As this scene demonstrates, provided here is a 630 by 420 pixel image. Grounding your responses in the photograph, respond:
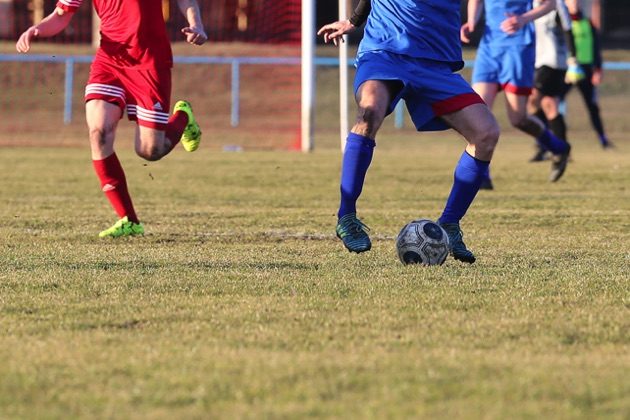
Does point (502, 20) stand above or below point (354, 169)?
below

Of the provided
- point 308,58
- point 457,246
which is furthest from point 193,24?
point 308,58

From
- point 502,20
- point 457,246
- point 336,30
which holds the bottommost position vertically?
point 502,20

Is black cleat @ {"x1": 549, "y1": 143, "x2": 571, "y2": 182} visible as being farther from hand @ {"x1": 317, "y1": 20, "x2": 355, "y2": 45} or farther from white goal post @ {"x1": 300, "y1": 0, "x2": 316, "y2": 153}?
white goal post @ {"x1": 300, "y1": 0, "x2": 316, "y2": 153}

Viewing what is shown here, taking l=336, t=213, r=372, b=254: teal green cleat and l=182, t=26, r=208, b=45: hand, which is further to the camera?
l=182, t=26, r=208, b=45: hand

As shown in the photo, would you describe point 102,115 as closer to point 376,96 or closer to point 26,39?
point 26,39

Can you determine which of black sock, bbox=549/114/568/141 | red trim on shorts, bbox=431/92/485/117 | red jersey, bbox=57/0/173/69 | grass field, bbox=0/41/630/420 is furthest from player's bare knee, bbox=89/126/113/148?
black sock, bbox=549/114/568/141

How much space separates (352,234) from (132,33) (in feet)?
7.18

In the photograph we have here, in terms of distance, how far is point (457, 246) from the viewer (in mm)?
6914

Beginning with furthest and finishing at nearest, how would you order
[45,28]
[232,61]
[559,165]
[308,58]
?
[232,61] < [308,58] < [559,165] < [45,28]

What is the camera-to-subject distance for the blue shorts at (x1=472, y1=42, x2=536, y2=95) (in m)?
11.8

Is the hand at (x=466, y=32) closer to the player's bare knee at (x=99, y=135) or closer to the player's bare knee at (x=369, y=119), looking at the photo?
the player's bare knee at (x=99, y=135)

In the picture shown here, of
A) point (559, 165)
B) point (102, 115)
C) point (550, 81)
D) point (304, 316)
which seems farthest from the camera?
point (550, 81)

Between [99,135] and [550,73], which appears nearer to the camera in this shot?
[99,135]

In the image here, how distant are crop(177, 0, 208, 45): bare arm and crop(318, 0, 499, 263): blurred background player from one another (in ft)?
4.80
